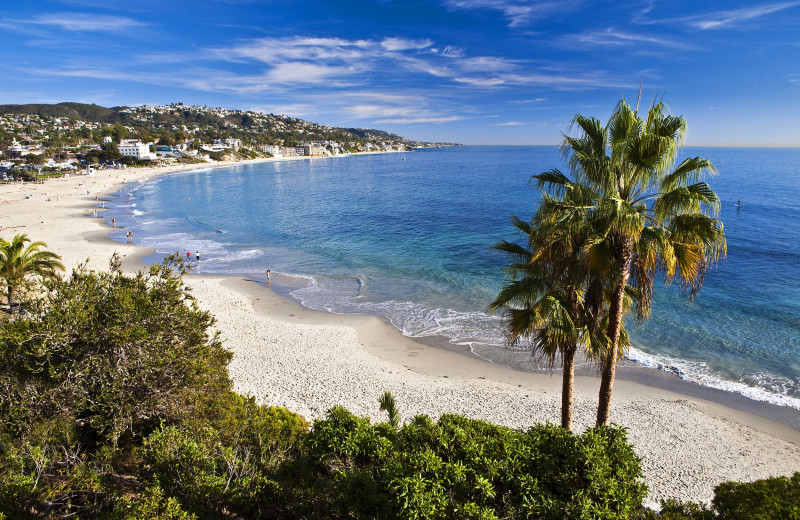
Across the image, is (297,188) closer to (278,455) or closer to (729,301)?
(729,301)

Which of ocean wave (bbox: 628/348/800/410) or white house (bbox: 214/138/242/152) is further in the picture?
white house (bbox: 214/138/242/152)

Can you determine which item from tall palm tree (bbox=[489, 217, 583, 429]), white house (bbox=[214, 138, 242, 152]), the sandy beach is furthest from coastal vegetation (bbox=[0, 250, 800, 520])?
white house (bbox=[214, 138, 242, 152])

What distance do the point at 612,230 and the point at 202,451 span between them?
296 inches

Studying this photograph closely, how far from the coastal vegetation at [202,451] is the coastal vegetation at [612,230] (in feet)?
5.74

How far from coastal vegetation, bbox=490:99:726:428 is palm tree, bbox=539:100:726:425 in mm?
14

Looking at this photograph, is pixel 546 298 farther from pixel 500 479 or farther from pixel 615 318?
pixel 500 479

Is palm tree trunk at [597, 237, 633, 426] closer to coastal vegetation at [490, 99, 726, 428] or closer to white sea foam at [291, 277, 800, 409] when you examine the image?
coastal vegetation at [490, 99, 726, 428]

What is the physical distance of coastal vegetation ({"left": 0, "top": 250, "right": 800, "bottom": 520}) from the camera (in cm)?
534

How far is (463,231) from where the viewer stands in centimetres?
4297

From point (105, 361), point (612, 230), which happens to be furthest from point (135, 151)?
point (612, 230)

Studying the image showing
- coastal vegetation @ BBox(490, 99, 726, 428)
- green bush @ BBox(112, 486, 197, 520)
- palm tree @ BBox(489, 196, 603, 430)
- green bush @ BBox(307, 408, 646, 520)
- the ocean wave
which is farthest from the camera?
the ocean wave

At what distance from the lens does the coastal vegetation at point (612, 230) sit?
575cm

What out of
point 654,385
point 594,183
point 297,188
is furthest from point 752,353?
point 297,188

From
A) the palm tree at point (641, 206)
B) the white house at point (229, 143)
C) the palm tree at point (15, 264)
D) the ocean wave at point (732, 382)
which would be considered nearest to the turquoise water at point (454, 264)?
the ocean wave at point (732, 382)
